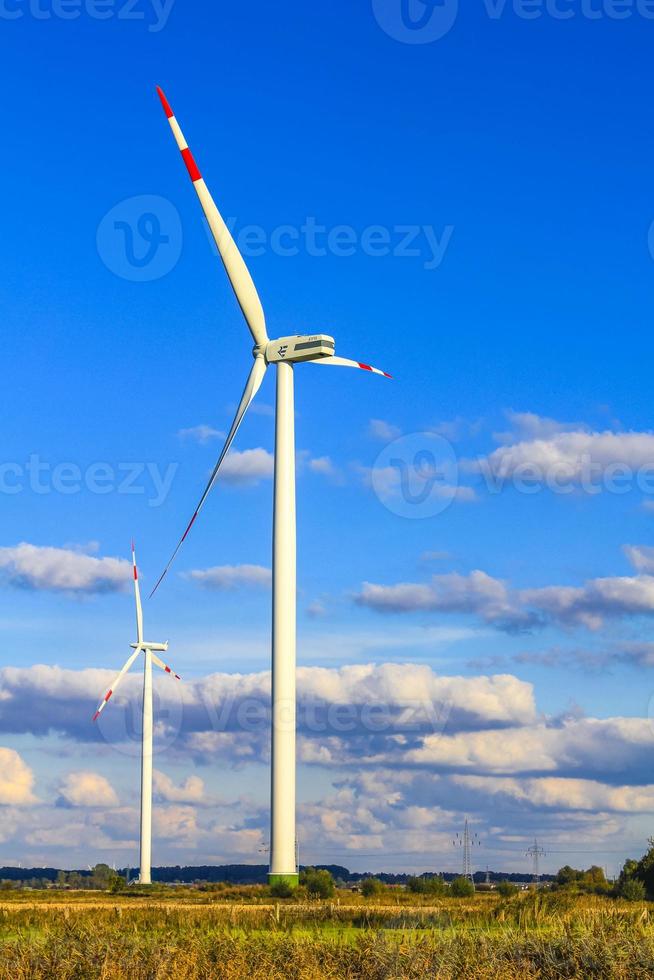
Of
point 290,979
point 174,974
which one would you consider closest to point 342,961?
point 290,979

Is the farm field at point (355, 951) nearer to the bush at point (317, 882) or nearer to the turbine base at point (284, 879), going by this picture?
the turbine base at point (284, 879)

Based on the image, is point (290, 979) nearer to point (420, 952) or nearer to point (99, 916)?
point (420, 952)

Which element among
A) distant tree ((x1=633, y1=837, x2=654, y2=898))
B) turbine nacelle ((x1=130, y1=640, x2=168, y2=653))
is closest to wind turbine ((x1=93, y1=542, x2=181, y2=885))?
turbine nacelle ((x1=130, y1=640, x2=168, y2=653))

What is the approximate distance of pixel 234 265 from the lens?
77.5m

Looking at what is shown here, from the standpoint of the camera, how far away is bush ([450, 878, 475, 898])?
230 feet

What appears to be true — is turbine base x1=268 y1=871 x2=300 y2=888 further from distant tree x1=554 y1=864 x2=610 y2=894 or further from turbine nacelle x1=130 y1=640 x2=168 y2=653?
turbine nacelle x1=130 y1=640 x2=168 y2=653

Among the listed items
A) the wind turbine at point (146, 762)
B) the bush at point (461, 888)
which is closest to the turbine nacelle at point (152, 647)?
the wind turbine at point (146, 762)

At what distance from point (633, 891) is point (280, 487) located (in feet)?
89.2

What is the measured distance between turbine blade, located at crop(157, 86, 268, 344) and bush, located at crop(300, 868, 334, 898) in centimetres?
3057

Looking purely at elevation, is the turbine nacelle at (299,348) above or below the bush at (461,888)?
above

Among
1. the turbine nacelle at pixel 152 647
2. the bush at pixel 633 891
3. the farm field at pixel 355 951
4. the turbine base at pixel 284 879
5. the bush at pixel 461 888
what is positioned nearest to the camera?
the farm field at pixel 355 951

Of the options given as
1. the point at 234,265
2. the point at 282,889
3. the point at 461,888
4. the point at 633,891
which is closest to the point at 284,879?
the point at 282,889

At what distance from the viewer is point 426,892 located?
70.7 m

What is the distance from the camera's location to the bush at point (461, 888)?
7012 centimetres
